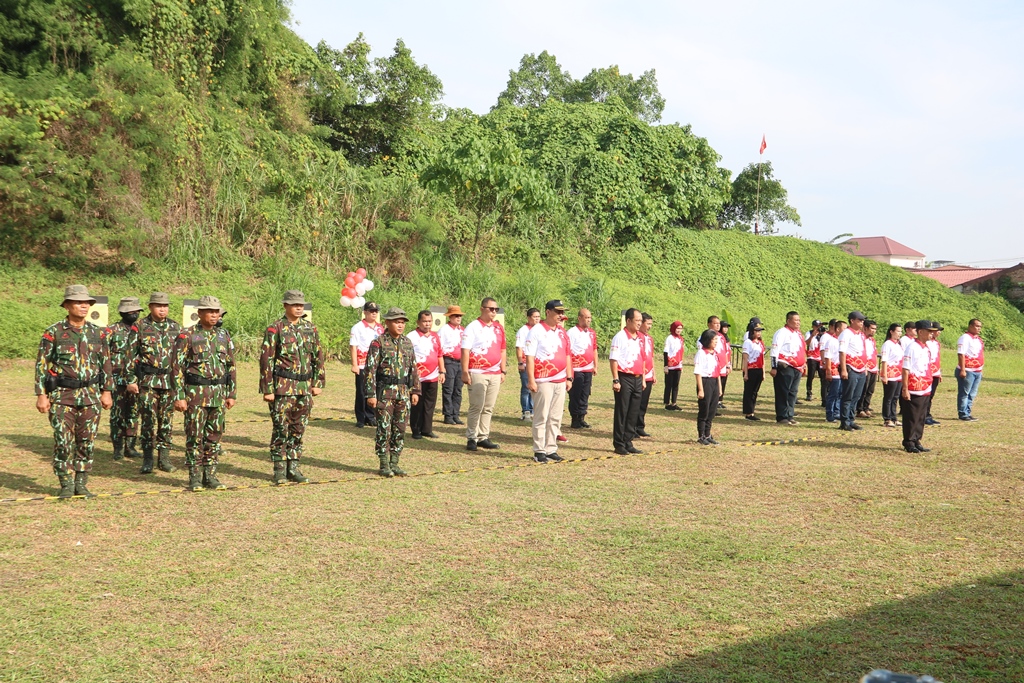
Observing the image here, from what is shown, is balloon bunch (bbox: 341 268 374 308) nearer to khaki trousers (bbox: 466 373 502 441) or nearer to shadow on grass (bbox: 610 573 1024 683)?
khaki trousers (bbox: 466 373 502 441)

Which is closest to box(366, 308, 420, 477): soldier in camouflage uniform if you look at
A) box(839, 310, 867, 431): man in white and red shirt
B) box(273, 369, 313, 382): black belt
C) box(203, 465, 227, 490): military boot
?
box(273, 369, 313, 382): black belt

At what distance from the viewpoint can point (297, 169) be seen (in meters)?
26.1

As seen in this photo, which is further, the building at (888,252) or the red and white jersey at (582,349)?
the building at (888,252)

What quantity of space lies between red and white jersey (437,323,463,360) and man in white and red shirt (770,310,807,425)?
5.01 meters

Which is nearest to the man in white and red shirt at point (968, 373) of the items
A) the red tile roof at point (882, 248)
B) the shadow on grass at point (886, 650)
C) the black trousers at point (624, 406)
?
the black trousers at point (624, 406)

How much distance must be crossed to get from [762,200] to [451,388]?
33055 millimetres

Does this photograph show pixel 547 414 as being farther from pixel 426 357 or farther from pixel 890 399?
pixel 890 399

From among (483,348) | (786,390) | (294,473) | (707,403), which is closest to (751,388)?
(786,390)

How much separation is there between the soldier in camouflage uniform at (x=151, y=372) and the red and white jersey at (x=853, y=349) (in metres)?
9.56

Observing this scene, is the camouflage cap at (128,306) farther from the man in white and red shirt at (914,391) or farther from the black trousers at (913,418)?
the black trousers at (913,418)

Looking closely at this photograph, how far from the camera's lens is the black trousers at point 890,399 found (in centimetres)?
1319

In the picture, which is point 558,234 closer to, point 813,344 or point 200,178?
point 200,178

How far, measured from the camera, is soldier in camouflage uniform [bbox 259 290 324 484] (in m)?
8.13

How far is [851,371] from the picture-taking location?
13305mm
